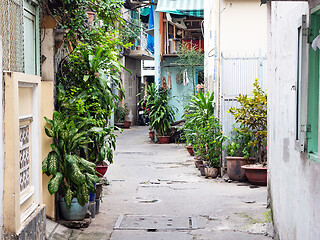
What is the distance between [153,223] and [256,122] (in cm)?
407

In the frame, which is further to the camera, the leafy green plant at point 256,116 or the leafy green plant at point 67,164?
the leafy green plant at point 256,116

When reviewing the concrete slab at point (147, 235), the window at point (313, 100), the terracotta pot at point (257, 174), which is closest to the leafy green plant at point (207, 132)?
the terracotta pot at point (257, 174)

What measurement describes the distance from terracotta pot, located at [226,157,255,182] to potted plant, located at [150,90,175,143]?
27.2 feet

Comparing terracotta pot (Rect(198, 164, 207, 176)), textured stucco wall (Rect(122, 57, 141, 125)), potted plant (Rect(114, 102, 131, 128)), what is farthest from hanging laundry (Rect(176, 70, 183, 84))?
terracotta pot (Rect(198, 164, 207, 176))

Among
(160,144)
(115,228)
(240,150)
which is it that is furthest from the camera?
(160,144)

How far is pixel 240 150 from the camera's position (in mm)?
11273

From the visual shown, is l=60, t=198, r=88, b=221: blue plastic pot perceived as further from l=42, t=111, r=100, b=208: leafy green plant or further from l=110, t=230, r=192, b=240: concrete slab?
l=110, t=230, r=192, b=240: concrete slab

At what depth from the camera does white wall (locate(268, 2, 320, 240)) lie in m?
4.39

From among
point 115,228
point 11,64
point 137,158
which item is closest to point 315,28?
point 11,64

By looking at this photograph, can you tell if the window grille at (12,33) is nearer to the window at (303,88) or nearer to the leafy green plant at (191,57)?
the window at (303,88)

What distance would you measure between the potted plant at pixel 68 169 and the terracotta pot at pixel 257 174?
4299mm

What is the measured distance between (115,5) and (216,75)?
4.32m

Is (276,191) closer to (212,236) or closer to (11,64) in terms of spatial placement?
(212,236)

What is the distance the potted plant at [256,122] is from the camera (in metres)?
10.3
